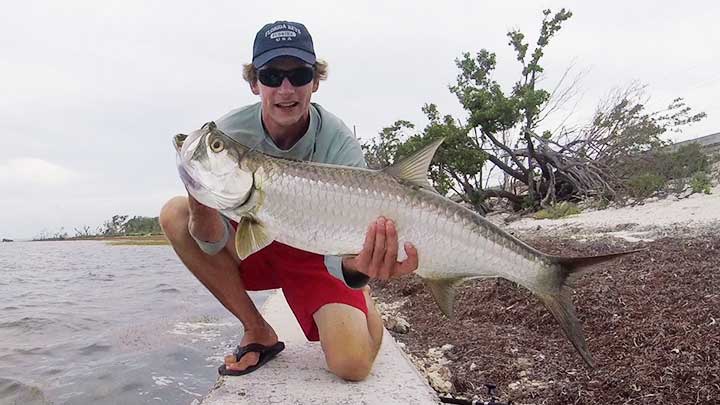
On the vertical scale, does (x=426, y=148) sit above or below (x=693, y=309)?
above

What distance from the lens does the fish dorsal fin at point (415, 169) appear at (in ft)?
8.48

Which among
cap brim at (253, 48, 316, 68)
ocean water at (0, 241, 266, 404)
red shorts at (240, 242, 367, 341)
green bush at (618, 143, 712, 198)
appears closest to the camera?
cap brim at (253, 48, 316, 68)

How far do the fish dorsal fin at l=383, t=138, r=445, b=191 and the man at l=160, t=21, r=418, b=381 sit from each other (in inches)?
21.5

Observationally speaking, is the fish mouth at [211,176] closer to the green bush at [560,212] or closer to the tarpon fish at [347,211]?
the tarpon fish at [347,211]

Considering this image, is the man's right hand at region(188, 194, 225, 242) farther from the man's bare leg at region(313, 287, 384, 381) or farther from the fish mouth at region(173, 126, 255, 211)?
the man's bare leg at region(313, 287, 384, 381)

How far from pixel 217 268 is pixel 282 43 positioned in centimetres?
147

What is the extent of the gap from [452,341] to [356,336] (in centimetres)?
167

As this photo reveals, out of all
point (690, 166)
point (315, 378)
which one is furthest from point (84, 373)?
point (690, 166)

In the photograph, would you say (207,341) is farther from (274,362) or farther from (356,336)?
(356,336)

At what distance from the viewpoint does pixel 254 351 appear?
11.2ft

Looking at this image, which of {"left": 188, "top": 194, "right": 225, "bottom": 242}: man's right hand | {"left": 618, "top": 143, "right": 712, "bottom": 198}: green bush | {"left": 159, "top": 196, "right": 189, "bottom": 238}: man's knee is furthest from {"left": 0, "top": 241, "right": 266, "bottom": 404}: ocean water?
{"left": 618, "top": 143, "right": 712, "bottom": 198}: green bush

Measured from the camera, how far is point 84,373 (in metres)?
4.74

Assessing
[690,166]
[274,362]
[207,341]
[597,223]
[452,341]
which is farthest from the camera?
[690,166]

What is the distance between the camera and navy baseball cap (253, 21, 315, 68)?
304 centimetres
